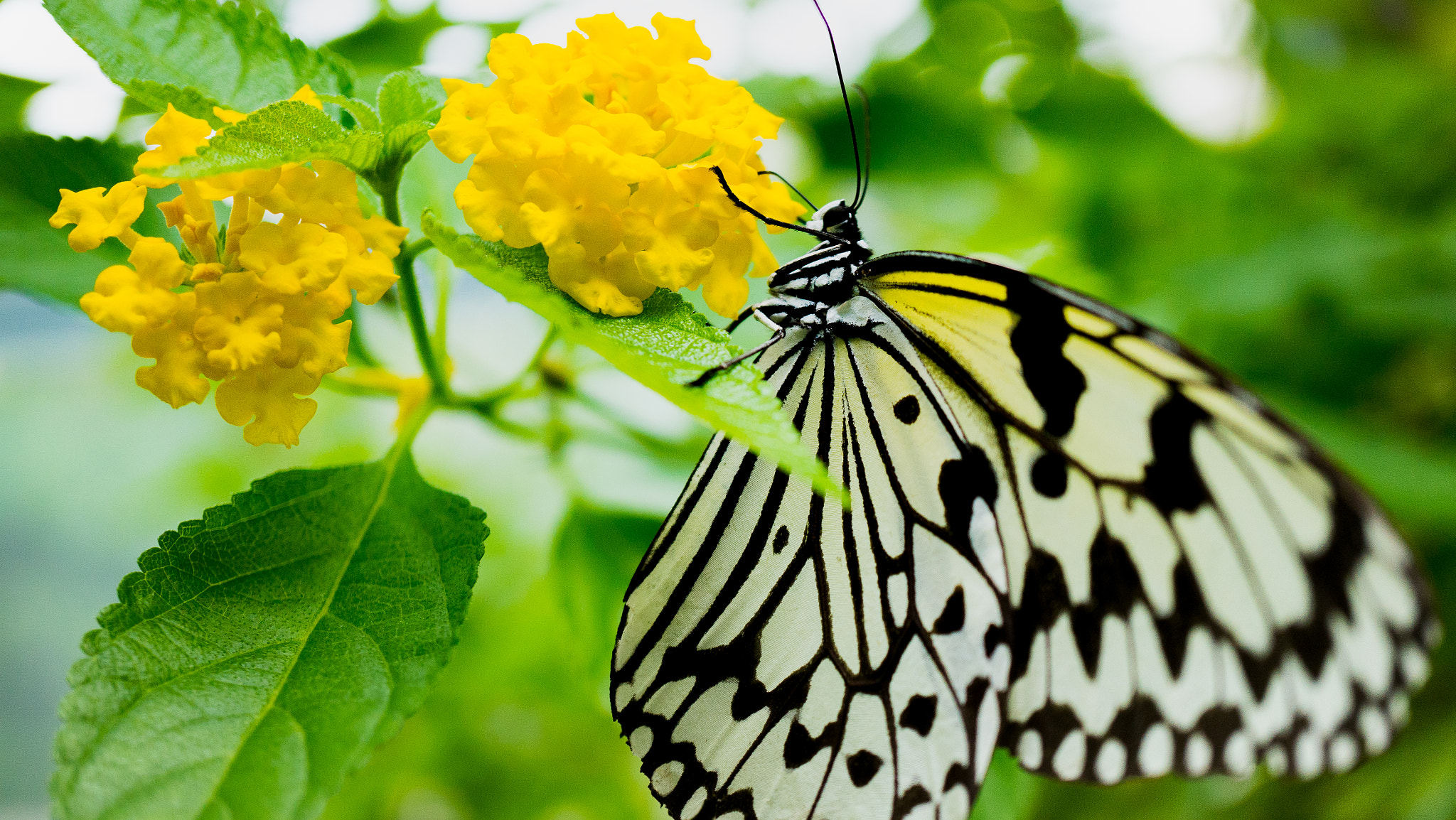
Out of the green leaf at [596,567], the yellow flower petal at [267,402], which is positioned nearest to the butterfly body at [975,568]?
the green leaf at [596,567]

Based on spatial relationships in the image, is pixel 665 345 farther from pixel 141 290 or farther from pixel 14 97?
pixel 14 97

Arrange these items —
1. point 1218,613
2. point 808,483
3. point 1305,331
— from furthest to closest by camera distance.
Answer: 1. point 1305,331
2. point 1218,613
3. point 808,483

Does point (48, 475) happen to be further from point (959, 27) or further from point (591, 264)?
point (959, 27)

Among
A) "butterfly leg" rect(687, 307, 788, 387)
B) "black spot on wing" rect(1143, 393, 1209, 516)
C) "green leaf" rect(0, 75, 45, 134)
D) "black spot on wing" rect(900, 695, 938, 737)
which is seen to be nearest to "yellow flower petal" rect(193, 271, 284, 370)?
"butterfly leg" rect(687, 307, 788, 387)

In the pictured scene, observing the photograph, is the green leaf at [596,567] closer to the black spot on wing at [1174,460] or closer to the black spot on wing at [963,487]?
the black spot on wing at [963,487]

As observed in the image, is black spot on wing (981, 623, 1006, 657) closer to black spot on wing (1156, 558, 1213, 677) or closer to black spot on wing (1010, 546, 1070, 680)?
black spot on wing (1010, 546, 1070, 680)

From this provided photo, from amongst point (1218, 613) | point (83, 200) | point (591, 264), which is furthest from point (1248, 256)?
point (83, 200)
